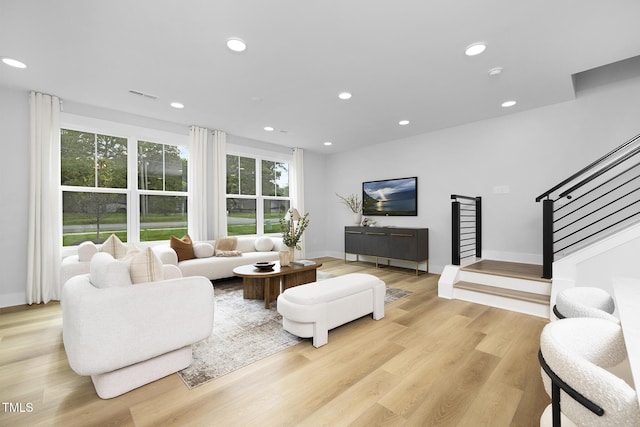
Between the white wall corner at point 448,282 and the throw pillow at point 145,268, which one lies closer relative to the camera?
the throw pillow at point 145,268

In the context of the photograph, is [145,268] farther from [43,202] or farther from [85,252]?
[43,202]

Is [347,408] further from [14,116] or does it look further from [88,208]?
[14,116]

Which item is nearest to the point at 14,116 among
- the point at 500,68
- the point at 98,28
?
the point at 98,28

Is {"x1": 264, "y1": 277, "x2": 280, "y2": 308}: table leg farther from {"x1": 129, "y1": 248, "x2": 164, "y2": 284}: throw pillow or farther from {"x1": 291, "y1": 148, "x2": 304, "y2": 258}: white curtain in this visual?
{"x1": 291, "y1": 148, "x2": 304, "y2": 258}: white curtain

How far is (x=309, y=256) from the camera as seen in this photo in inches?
272

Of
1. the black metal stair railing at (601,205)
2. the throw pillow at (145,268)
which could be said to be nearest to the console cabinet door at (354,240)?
the black metal stair railing at (601,205)

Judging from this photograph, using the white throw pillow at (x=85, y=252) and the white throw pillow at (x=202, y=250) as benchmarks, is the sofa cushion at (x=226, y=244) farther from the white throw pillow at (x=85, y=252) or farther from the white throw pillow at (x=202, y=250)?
the white throw pillow at (x=85, y=252)

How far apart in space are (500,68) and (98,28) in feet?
12.7

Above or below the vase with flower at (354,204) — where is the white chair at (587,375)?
below

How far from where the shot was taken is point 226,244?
4.91 metres

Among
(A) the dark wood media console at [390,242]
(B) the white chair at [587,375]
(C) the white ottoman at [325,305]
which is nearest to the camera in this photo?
(B) the white chair at [587,375]

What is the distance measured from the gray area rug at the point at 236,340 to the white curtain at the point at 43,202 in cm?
232

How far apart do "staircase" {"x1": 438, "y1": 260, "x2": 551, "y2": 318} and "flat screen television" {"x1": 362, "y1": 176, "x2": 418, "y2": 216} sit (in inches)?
71.1

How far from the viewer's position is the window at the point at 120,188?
4.04 meters
